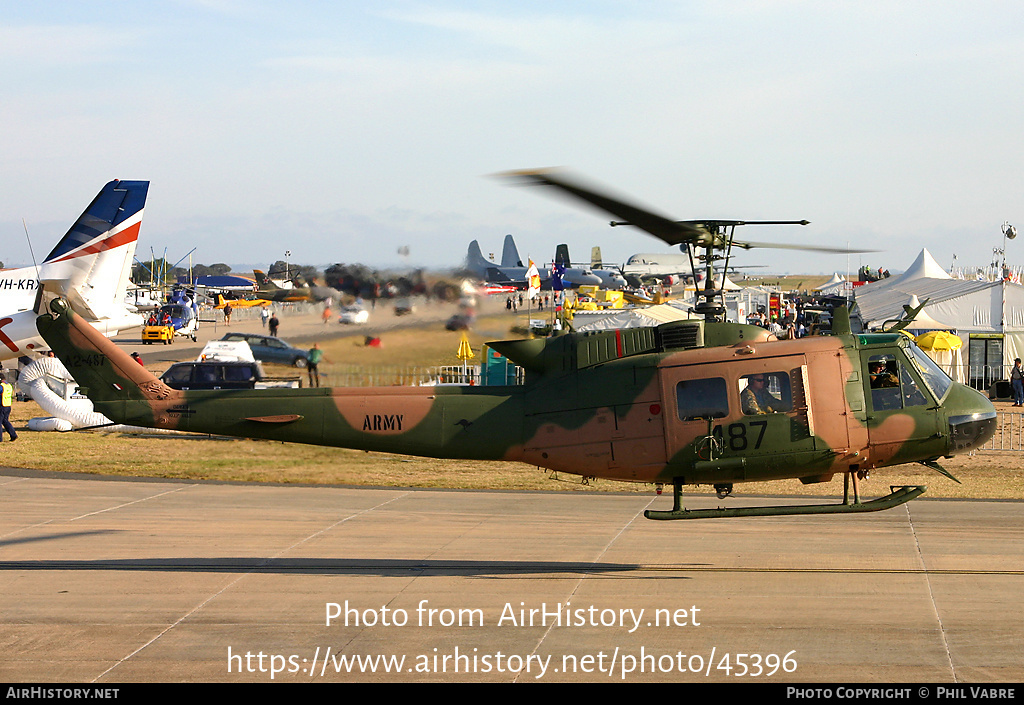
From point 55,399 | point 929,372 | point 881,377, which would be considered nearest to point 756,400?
point 881,377

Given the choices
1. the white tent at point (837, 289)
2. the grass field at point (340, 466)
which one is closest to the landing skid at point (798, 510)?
the grass field at point (340, 466)

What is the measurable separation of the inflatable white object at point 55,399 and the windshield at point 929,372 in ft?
63.1

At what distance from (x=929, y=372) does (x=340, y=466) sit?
9.66 meters

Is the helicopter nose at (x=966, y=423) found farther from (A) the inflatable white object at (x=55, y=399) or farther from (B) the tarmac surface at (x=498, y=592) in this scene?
(A) the inflatable white object at (x=55, y=399)

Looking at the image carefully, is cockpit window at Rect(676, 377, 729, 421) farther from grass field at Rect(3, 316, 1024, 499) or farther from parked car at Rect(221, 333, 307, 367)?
parked car at Rect(221, 333, 307, 367)

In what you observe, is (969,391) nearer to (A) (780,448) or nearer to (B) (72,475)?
(A) (780,448)

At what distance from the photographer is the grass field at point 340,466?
16594 mm

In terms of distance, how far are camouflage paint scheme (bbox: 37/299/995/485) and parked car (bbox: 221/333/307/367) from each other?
1971 millimetres

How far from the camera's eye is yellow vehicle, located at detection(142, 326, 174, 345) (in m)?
49.1

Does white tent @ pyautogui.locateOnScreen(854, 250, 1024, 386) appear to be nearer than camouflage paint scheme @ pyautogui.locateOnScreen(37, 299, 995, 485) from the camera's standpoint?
No

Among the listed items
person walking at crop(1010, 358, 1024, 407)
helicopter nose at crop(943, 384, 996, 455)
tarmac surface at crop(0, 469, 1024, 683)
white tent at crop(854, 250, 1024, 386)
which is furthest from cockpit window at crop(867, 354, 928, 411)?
white tent at crop(854, 250, 1024, 386)

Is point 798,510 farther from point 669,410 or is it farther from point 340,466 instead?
point 340,466

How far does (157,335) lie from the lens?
4912cm

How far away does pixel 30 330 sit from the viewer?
25.7m
